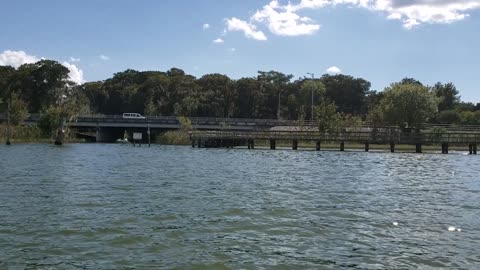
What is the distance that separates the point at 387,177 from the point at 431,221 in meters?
19.1

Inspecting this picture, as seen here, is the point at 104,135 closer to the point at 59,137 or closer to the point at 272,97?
the point at 59,137

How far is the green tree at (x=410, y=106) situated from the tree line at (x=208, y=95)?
28471mm

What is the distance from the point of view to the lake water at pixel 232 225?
12.8m

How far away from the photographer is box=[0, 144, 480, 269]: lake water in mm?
12812

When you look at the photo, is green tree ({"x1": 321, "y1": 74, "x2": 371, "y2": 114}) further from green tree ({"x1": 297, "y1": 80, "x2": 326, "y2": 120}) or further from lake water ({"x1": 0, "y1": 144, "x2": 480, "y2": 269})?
lake water ({"x1": 0, "y1": 144, "x2": 480, "y2": 269})

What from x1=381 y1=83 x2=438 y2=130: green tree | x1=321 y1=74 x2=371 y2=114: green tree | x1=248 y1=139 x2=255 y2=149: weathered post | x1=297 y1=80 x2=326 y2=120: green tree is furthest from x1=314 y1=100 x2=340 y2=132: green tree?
x1=321 y1=74 x2=371 y2=114: green tree

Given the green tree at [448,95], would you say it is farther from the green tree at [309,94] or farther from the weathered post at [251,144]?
the weathered post at [251,144]

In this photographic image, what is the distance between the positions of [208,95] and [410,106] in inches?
3101

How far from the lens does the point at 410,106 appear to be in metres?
112

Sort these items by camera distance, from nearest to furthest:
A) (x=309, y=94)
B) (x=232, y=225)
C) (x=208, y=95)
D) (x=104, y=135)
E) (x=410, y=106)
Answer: (x=232, y=225) → (x=410, y=106) → (x=104, y=135) → (x=309, y=94) → (x=208, y=95)

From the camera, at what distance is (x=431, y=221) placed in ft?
61.1

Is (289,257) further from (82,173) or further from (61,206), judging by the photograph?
(82,173)

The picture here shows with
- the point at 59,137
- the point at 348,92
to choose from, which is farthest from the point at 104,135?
the point at 348,92

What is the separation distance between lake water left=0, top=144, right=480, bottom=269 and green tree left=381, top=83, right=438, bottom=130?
3343 inches
